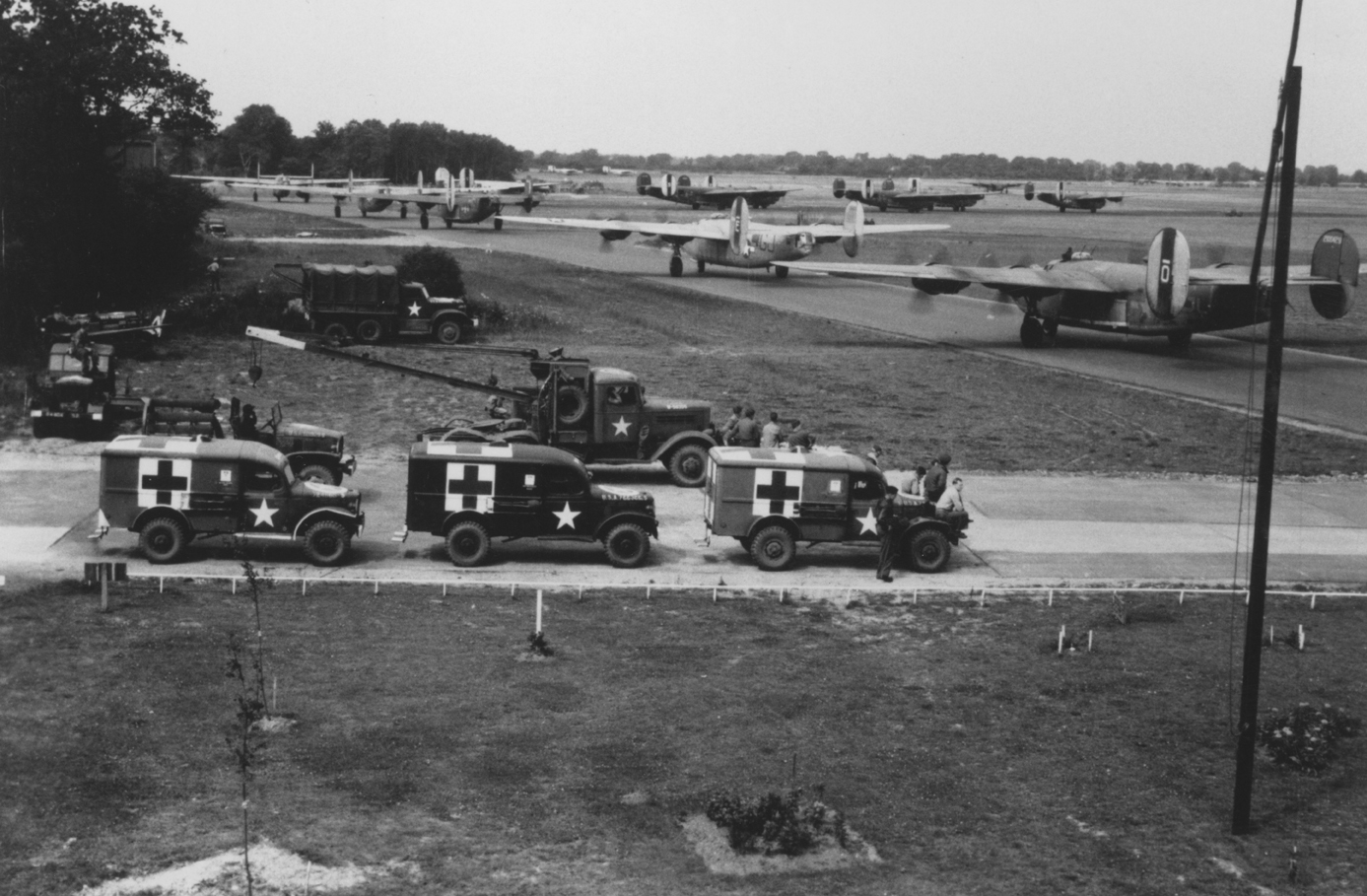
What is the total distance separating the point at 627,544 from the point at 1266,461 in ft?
37.6

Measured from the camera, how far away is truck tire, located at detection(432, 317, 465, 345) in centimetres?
4656

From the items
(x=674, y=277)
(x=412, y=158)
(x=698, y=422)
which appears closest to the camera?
(x=698, y=422)

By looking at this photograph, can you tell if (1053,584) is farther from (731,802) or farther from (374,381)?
(374,381)

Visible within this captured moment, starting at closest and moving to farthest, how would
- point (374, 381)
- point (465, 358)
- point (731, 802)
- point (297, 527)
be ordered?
point (731, 802) < point (297, 527) < point (374, 381) < point (465, 358)

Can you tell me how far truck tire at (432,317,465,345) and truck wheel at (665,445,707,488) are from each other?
19.2m

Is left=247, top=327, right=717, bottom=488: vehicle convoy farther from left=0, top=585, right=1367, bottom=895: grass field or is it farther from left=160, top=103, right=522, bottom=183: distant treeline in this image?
left=160, top=103, right=522, bottom=183: distant treeline

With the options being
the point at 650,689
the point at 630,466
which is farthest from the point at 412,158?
the point at 650,689

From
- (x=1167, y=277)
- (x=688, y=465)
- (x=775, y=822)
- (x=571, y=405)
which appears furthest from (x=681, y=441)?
(x=1167, y=277)

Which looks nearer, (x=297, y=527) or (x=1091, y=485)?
→ (x=297, y=527)

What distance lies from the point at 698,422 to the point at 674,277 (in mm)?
41609

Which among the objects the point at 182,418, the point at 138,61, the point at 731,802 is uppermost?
the point at 138,61

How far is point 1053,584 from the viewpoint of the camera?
23250 millimetres

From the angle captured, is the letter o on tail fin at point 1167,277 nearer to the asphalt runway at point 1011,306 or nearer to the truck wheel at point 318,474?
the asphalt runway at point 1011,306

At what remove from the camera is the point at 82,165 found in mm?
48250
